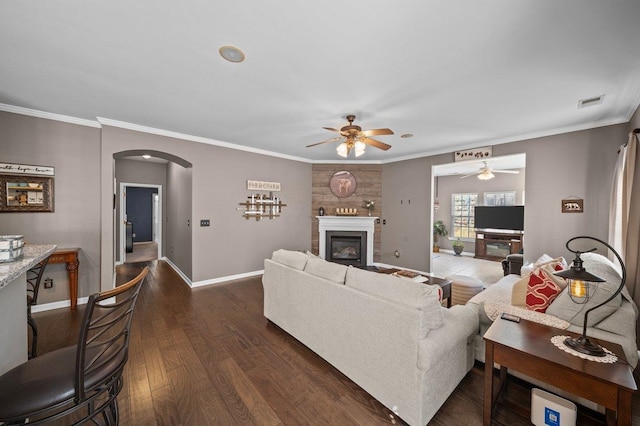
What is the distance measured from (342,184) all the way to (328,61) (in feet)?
13.3

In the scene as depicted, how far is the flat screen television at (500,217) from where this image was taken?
6.38 metres

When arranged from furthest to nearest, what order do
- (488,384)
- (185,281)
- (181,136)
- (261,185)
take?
(261,185), (185,281), (181,136), (488,384)

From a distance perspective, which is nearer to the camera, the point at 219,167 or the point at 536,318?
the point at 536,318

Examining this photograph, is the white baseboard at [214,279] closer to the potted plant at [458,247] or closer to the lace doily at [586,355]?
the lace doily at [586,355]

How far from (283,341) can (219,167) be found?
3.36m

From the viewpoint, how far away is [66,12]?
1.63 m

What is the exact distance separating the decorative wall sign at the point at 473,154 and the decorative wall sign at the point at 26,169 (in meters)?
6.53

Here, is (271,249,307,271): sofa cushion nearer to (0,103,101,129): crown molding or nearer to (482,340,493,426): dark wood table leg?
(482,340,493,426): dark wood table leg

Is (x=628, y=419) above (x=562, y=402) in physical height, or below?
above

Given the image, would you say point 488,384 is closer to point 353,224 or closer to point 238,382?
point 238,382

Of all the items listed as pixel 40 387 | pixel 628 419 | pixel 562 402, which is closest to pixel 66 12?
pixel 40 387

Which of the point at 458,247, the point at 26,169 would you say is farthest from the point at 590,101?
the point at 26,169

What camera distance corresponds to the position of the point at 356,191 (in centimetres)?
612

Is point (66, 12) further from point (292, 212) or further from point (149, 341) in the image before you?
point (292, 212)
